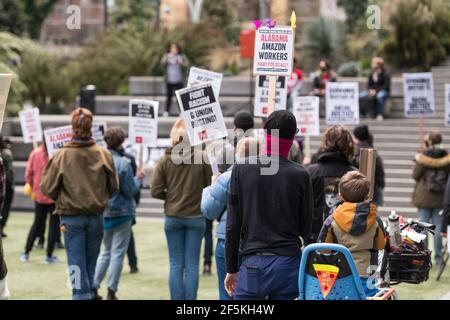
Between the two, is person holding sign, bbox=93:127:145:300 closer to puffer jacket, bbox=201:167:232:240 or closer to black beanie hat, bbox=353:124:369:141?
black beanie hat, bbox=353:124:369:141

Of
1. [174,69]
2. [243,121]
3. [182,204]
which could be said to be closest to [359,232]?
[243,121]

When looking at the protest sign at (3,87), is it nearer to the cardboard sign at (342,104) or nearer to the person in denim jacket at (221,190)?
the person in denim jacket at (221,190)

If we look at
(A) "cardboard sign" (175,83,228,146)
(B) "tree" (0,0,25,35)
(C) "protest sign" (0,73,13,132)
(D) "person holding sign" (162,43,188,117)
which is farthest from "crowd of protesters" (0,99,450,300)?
(B) "tree" (0,0,25,35)

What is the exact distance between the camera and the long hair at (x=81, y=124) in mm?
10391

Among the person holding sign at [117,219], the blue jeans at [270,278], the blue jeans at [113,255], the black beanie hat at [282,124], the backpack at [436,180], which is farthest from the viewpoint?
the backpack at [436,180]

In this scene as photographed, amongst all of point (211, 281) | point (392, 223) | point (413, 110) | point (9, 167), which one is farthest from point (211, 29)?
point (392, 223)

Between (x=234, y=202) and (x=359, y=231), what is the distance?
3.17 feet

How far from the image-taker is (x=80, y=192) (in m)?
10.3

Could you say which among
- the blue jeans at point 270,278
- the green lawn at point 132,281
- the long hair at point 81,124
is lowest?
the green lawn at point 132,281

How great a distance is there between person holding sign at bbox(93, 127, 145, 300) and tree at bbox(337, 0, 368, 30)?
25.7 m

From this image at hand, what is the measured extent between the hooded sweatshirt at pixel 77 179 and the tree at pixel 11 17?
2741 centimetres

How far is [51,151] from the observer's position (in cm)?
1238

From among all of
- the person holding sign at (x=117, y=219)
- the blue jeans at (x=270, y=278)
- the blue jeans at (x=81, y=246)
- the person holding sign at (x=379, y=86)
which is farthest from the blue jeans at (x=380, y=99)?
the blue jeans at (x=270, y=278)

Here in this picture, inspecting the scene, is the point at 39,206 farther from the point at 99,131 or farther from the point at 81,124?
the point at 81,124
